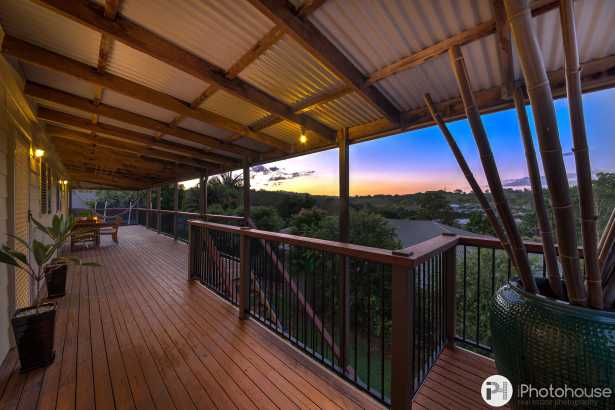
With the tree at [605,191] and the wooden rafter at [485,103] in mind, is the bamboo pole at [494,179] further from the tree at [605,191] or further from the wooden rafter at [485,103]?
the wooden rafter at [485,103]

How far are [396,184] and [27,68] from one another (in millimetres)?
9197

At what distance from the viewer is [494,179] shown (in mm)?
1218

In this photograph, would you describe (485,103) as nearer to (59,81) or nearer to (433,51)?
(433,51)

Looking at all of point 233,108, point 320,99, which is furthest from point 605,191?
point 233,108

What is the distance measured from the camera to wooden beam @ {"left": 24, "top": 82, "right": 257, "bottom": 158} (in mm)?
3061

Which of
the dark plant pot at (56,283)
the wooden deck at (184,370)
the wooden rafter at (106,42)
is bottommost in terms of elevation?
the wooden deck at (184,370)

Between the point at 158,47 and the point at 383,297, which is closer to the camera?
the point at 383,297

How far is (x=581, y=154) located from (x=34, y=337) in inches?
136

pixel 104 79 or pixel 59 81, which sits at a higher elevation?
pixel 59 81

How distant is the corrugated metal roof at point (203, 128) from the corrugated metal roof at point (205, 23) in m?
2.16

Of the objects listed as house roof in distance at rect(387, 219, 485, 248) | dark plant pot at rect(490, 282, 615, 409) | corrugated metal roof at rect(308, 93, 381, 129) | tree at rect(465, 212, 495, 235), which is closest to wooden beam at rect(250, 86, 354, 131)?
corrugated metal roof at rect(308, 93, 381, 129)

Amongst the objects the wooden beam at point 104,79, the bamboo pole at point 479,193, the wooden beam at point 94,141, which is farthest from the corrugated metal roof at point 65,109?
the bamboo pole at point 479,193

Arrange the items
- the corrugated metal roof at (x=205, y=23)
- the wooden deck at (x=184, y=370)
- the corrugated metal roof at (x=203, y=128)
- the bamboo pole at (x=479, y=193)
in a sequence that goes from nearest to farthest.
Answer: the bamboo pole at (x=479, y=193)
the wooden deck at (x=184, y=370)
the corrugated metal roof at (x=205, y=23)
the corrugated metal roof at (x=203, y=128)

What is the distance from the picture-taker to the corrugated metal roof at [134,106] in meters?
3.42
